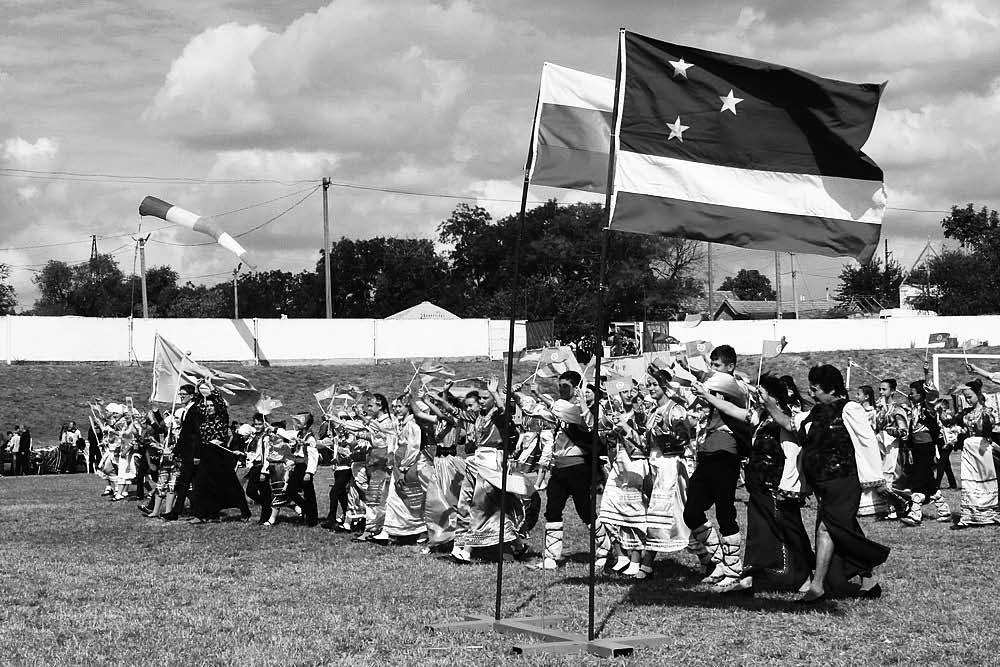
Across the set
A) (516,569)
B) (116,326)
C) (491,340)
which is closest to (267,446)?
(516,569)

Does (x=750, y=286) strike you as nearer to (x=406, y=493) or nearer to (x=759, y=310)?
(x=759, y=310)

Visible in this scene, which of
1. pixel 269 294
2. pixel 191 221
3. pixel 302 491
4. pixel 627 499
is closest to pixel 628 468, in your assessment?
pixel 627 499

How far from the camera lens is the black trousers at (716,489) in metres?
10.5

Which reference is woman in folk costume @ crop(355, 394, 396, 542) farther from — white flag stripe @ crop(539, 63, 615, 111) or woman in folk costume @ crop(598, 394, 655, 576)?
white flag stripe @ crop(539, 63, 615, 111)

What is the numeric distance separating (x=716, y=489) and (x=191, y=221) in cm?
4222

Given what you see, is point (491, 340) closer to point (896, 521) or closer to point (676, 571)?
point (896, 521)

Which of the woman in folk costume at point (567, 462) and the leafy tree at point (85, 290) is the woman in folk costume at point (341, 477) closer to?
the woman in folk costume at point (567, 462)

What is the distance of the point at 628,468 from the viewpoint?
11.7 metres

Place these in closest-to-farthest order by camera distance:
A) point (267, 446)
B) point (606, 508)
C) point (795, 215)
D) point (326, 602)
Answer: point (795, 215) → point (326, 602) → point (606, 508) → point (267, 446)

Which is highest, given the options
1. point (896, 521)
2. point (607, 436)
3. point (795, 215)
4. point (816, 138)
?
point (816, 138)

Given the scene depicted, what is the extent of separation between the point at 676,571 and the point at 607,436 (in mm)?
1470

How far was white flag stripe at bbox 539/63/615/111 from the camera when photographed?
378 inches

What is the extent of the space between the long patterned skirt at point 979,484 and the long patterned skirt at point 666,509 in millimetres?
5643

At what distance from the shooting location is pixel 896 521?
15922mm
